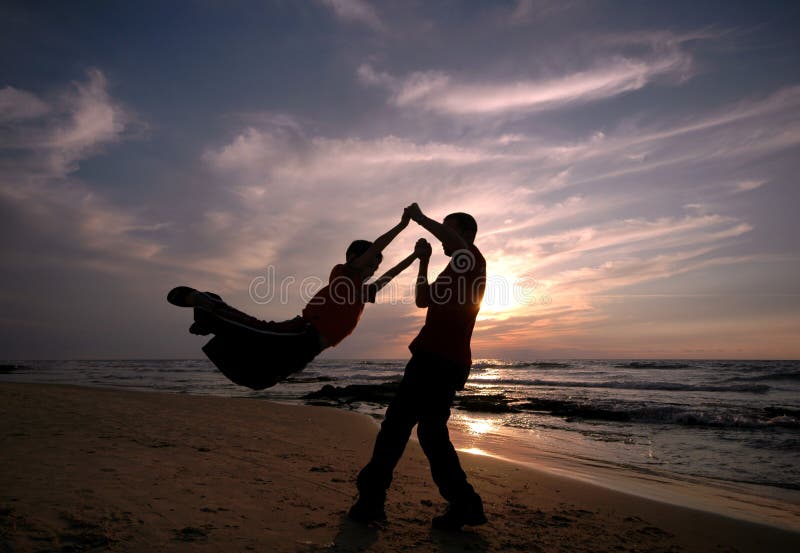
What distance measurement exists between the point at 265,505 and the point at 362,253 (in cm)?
217

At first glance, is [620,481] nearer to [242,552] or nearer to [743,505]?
[743,505]

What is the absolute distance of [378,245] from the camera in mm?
3998

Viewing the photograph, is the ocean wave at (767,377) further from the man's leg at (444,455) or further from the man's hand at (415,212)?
the man's hand at (415,212)

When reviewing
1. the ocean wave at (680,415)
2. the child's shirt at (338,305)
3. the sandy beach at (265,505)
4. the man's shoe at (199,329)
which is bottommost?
the ocean wave at (680,415)

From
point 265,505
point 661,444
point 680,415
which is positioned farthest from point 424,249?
point 680,415

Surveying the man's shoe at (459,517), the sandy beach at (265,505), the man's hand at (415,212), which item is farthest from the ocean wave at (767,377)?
the man's hand at (415,212)

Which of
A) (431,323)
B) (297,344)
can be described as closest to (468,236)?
(431,323)

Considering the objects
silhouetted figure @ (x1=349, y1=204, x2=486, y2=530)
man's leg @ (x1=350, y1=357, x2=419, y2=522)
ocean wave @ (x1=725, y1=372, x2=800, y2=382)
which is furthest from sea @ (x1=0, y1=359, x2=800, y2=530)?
ocean wave @ (x1=725, y1=372, x2=800, y2=382)

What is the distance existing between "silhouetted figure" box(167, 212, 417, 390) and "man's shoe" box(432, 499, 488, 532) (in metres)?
1.56

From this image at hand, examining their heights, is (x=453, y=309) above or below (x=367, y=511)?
above

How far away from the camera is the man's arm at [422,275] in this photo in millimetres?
3764

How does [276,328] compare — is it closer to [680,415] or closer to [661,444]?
[661,444]

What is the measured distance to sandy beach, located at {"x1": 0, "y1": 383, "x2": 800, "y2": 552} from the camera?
3006mm

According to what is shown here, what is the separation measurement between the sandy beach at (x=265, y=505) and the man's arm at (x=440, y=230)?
215 cm
